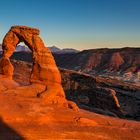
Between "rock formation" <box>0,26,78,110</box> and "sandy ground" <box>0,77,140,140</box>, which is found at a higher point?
"rock formation" <box>0,26,78,110</box>

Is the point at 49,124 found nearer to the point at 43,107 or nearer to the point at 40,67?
the point at 43,107

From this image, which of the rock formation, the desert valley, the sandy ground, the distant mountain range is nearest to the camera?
the sandy ground

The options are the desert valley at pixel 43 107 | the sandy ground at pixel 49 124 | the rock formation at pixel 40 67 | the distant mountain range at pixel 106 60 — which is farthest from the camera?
the distant mountain range at pixel 106 60

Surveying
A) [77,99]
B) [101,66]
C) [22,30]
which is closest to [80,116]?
[22,30]

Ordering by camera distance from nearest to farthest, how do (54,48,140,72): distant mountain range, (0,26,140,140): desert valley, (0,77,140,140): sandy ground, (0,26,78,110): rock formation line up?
(0,77,140,140): sandy ground < (0,26,140,140): desert valley < (0,26,78,110): rock formation < (54,48,140,72): distant mountain range

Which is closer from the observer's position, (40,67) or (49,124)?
(49,124)

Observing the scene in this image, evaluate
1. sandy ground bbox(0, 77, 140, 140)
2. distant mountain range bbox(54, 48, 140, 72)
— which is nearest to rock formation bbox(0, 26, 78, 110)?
sandy ground bbox(0, 77, 140, 140)

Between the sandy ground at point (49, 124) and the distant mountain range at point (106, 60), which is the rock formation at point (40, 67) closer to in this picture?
the sandy ground at point (49, 124)

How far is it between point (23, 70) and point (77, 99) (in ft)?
53.8

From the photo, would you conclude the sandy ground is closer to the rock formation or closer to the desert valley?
the desert valley

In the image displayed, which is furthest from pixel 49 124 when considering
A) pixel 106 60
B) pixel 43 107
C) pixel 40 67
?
pixel 106 60

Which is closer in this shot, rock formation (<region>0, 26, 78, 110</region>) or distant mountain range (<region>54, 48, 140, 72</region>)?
rock formation (<region>0, 26, 78, 110</region>)

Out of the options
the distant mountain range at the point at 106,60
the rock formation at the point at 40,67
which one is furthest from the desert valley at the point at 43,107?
the distant mountain range at the point at 106,60

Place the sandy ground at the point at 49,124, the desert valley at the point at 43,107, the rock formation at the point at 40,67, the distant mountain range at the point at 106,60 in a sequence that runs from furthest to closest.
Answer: the distant mountain range at the point at 106,60
the rock formation at the point at 40,67
the desert valley at the point at 43,107
the sandy ground at the point at 49,124
